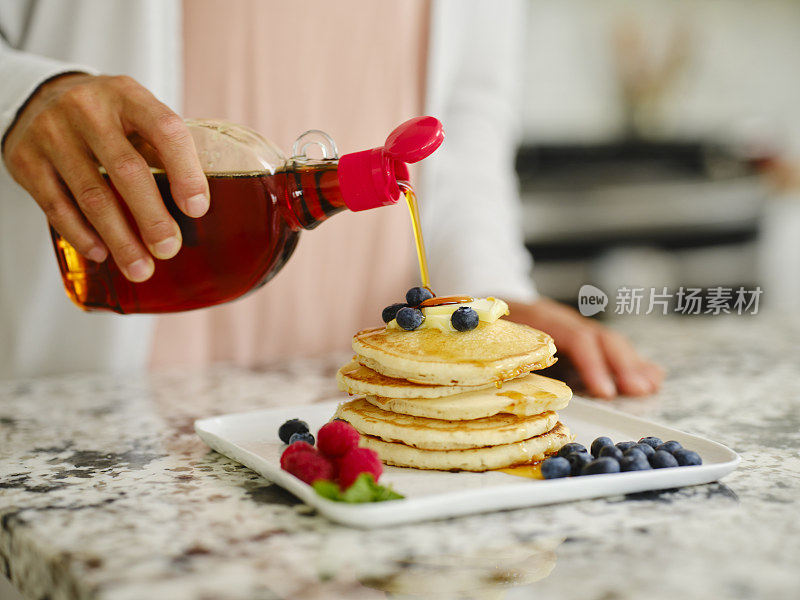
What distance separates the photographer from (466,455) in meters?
0.92

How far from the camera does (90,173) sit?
102 cm

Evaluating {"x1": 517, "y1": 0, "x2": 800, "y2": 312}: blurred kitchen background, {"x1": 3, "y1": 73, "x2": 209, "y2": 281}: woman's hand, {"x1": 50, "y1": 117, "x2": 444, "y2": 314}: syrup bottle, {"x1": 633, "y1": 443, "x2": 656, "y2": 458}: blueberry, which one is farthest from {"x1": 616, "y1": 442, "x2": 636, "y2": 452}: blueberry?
{"x1": 517, "y1": 0, "x2": 800, "y2": 312}: blurred kitchen background

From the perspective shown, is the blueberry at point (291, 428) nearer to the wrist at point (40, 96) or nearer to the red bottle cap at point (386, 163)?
the red bottle cap at point (386, 163)

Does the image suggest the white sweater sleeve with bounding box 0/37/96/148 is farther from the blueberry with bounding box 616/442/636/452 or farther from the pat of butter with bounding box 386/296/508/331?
the blueberry with bounding box 616/442/636/452

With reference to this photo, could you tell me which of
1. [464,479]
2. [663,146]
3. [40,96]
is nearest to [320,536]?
[464,479]

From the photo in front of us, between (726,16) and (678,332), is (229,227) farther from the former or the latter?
(726,16)

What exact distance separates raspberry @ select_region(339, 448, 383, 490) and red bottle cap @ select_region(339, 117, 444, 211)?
29 centimetres

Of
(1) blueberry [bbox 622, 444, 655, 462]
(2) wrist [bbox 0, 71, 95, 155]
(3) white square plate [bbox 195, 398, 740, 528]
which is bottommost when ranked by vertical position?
(3) white square plate [bbox 195, 398, 740, 528]

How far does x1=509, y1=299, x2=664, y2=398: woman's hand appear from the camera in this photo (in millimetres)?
1401

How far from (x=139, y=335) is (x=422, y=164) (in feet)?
2.36

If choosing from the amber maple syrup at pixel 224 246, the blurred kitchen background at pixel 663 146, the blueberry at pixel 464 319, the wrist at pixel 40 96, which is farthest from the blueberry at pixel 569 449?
the blurred kitchen background at pixel 663 146

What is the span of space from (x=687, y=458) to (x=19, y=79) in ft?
3.14

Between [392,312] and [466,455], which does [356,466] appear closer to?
[466,455]

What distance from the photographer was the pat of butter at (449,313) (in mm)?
1022
